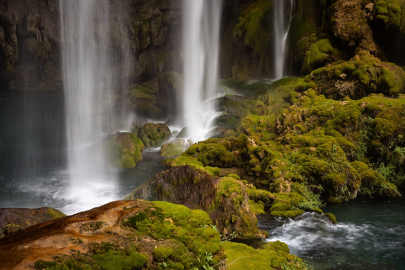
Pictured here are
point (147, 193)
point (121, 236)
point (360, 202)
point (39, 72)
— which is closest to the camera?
point (121, 236)

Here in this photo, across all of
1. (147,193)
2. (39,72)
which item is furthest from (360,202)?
(39,72)

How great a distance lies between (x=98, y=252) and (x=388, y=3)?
24.8m

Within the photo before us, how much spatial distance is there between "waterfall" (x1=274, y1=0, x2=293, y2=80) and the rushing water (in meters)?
21.5

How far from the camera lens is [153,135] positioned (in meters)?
23.2

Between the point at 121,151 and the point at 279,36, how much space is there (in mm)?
21254

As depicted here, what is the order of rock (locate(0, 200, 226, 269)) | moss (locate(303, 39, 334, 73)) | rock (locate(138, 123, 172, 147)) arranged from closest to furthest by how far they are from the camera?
rock (locate(0, 200, 226, 269)) → rock (locate(138, 123, 172, 147)) → moss (locate(303, 39, 334, 73))

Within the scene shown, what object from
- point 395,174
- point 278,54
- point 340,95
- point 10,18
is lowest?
point 395,174

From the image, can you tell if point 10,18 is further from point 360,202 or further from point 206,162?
point 360,202

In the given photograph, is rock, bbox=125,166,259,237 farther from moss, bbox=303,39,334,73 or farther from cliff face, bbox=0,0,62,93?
cliff face, bbox=0,0,62,93

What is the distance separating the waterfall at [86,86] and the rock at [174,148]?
13.6 ft

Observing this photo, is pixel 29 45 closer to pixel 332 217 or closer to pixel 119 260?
pixel 332 217

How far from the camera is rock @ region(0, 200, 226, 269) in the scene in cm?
396

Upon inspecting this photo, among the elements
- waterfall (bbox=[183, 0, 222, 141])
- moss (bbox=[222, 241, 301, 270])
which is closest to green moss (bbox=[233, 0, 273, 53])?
waterfall (bbox=[183, 0, 222, 141])

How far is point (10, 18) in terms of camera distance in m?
39.9
